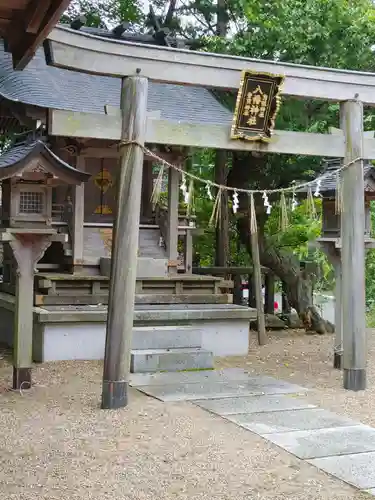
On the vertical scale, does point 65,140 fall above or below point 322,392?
above

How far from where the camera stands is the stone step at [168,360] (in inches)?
359

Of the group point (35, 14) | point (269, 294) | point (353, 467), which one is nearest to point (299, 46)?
point (269, 294)

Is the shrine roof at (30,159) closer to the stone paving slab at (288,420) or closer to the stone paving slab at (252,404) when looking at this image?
the stone paving slab at (252,404)

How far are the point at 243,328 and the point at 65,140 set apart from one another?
4.69 metres

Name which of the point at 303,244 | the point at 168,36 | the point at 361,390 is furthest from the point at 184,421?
the point at 168,36

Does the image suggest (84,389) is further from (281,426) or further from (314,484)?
(314,484)

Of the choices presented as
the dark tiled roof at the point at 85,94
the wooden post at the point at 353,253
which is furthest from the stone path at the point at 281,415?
the dark tiled roof at the point at 85,94

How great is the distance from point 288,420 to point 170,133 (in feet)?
11.6

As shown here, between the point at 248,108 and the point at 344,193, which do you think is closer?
the point at 248,108

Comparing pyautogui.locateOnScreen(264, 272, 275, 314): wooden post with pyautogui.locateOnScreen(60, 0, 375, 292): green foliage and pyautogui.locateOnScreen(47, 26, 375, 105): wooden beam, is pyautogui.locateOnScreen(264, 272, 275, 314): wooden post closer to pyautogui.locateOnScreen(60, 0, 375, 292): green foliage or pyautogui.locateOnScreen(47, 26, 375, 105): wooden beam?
pyautogui.locateOnScreen(60, 0, 375, 292): green foliage

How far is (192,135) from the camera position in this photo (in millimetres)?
7781

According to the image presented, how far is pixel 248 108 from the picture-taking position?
7.93m

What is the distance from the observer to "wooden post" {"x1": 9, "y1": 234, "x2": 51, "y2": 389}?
768 centimetres

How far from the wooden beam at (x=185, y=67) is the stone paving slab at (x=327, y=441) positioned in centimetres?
417
